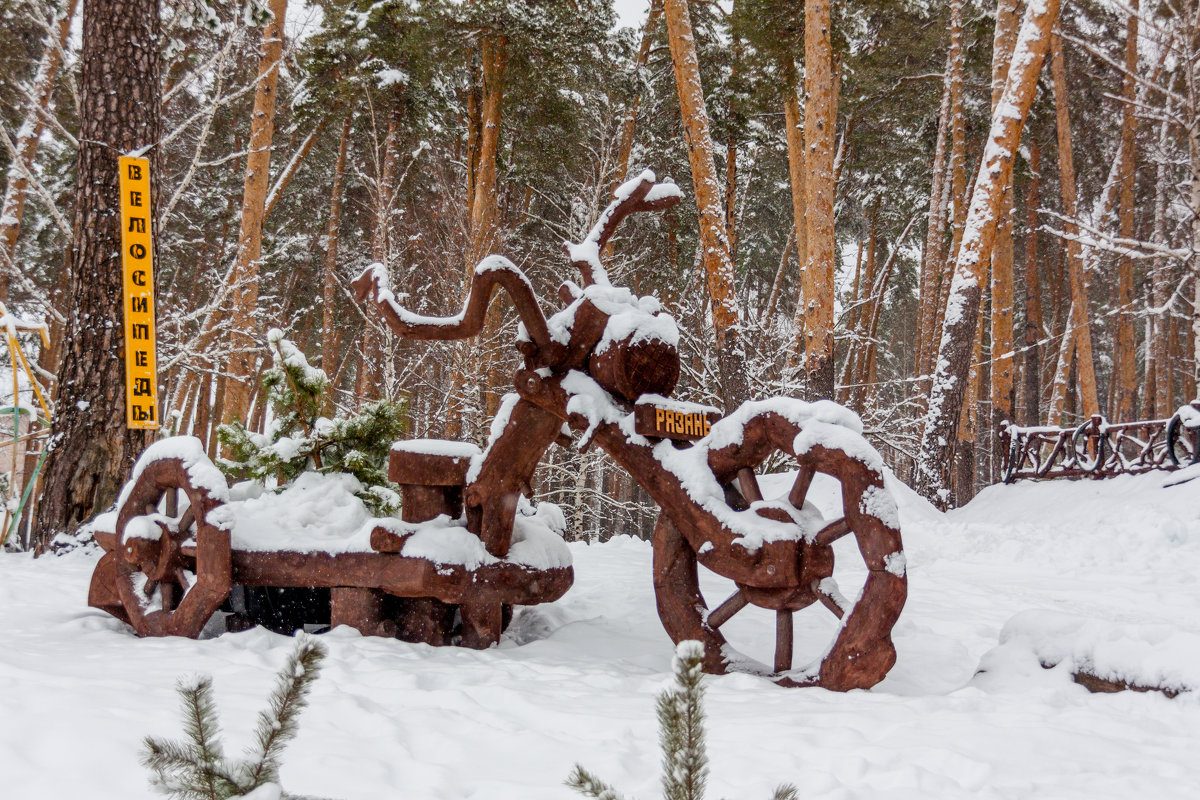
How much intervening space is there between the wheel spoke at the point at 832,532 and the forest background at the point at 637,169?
17.1 ft

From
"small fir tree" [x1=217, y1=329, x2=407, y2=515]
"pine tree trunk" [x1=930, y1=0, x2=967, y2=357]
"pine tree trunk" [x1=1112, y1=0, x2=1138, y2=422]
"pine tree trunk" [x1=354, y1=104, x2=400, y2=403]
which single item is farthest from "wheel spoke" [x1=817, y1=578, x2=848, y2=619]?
"pine tree trunk" [x1=1112, y1=0, x2=1138, y2=422]

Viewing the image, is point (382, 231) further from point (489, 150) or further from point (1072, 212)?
A: point (1072, 212)

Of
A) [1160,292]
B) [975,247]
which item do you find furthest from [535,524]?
[1160,292]

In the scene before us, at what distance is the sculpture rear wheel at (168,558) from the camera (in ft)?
10.8

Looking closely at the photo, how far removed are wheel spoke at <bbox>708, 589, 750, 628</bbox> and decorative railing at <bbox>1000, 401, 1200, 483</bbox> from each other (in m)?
8.49

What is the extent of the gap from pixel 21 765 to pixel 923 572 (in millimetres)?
5551

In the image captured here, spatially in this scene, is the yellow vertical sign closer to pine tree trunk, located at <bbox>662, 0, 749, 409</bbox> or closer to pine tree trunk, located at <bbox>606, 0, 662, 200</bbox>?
pine tree trunk, located at <bbox>662, 0, 749, 409</bbox>

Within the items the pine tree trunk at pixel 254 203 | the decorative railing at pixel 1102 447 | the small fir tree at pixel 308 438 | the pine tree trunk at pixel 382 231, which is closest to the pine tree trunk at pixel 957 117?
the decorative railing at pixel 1102 447

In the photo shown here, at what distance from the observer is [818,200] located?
8.23 meters

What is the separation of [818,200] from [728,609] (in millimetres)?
6176

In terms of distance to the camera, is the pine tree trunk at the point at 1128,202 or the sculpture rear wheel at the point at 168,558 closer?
the sculpture rear wheel at the point at 168,558

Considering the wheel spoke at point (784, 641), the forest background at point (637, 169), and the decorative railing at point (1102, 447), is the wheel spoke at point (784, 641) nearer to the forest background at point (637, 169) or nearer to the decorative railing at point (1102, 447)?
the forest background at point (637, 169)

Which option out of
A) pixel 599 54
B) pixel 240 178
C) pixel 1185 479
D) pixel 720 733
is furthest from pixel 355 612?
pixel 240 178

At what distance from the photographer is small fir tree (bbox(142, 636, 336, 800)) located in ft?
3.45
